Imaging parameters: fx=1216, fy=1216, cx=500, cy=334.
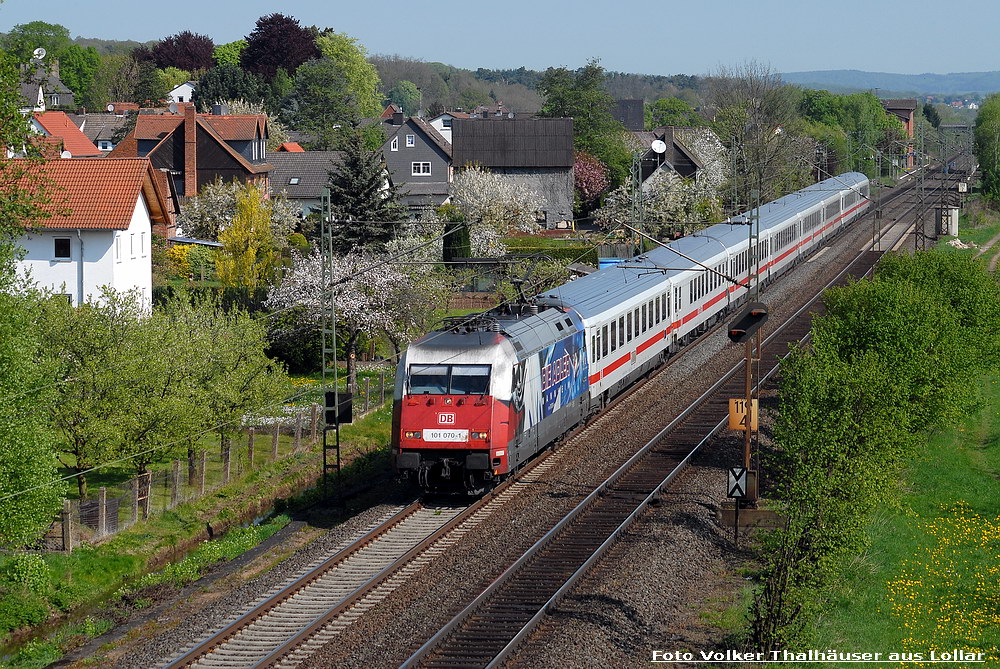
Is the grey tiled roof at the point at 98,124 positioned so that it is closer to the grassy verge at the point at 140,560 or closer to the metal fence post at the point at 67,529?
the grassy verge at the point at 140,560

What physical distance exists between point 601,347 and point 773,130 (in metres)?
67.6

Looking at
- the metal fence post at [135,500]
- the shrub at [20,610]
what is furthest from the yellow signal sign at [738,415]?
the shrub at [20,610]

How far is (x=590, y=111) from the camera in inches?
3711

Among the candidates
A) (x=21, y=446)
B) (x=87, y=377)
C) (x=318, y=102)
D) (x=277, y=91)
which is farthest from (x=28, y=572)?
(x=277, y=91)

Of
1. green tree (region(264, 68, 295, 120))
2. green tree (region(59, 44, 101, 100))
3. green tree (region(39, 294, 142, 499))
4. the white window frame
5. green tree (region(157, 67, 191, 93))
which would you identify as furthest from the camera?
green tree (region(59, 44, 101, 100))

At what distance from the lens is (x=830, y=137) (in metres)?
117

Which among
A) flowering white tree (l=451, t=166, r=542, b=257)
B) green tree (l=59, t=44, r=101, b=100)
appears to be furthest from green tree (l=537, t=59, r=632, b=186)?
green tree (l=59, t=44, r=101, b=100)

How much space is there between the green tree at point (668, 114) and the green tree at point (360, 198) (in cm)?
9409

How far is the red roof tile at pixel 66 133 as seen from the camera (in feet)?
275

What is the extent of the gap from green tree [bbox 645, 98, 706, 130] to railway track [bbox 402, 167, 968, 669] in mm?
112778

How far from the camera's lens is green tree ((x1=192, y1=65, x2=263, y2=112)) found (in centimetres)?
12519

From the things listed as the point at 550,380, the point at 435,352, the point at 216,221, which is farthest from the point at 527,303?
the point at 216,221

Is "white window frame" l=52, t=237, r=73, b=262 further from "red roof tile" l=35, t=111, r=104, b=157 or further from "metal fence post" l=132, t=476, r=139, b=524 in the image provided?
"red roof tile" l=35, t=111, r=104, b=157

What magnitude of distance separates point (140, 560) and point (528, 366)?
28.0ft
